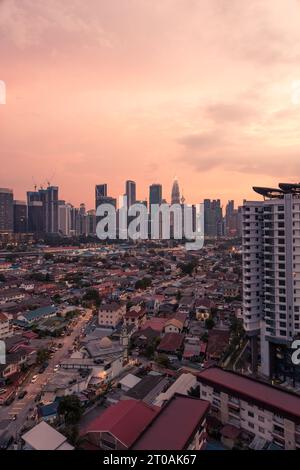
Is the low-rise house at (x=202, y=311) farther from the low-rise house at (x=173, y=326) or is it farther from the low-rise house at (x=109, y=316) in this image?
the low-rise house at (x=109, y=316)

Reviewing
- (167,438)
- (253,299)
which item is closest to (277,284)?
(253,299)

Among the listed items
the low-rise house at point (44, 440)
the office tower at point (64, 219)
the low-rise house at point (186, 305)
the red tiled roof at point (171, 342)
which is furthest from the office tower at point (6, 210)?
the low-rise house at point (44, 440)

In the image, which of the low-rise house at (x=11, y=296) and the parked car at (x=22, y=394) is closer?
the parked car at (x=22, y=394)

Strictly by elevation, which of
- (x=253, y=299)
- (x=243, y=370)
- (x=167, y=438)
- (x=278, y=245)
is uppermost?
(x=278, y=245)

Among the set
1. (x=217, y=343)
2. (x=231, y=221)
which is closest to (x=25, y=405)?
(x=217, y=343)

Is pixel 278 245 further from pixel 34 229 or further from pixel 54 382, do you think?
pixel 34 229

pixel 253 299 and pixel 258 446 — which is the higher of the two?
pixel 253 299

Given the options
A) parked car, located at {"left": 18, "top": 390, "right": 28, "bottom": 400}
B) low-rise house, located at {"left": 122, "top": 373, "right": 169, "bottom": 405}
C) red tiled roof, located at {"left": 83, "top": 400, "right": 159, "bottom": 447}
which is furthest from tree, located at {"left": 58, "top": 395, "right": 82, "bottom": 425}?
parked car, located at {"left": 18, "top": 390, "right": 28, "bottom": 400}

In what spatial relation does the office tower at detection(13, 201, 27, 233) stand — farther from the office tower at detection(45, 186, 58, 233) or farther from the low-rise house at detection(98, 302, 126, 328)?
the low-rise house at detection(98, 302, 126, 328)
